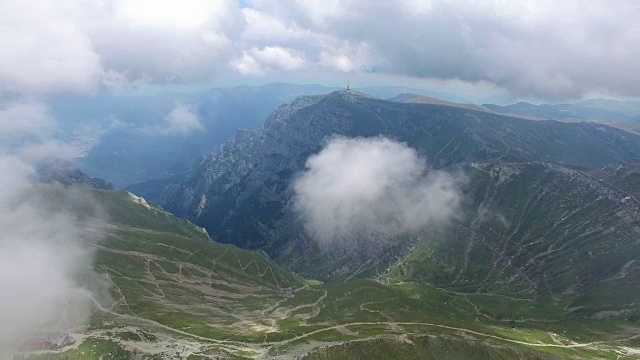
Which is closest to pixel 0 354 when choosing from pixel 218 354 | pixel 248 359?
pixel 218 354

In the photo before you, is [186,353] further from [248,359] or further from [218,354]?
[248,359]

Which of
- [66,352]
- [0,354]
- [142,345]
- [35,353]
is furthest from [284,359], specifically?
[0,354]

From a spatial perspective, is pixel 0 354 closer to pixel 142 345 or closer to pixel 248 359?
pixel 142 345

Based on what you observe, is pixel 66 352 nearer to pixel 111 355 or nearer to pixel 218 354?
pixel 111 355

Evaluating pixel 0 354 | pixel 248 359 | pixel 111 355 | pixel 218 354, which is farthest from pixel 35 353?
pixel 248 359

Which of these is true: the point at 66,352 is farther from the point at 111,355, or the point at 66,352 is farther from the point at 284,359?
the point at 284,359

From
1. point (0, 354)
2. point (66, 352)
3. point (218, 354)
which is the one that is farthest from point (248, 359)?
point (0, 354)
